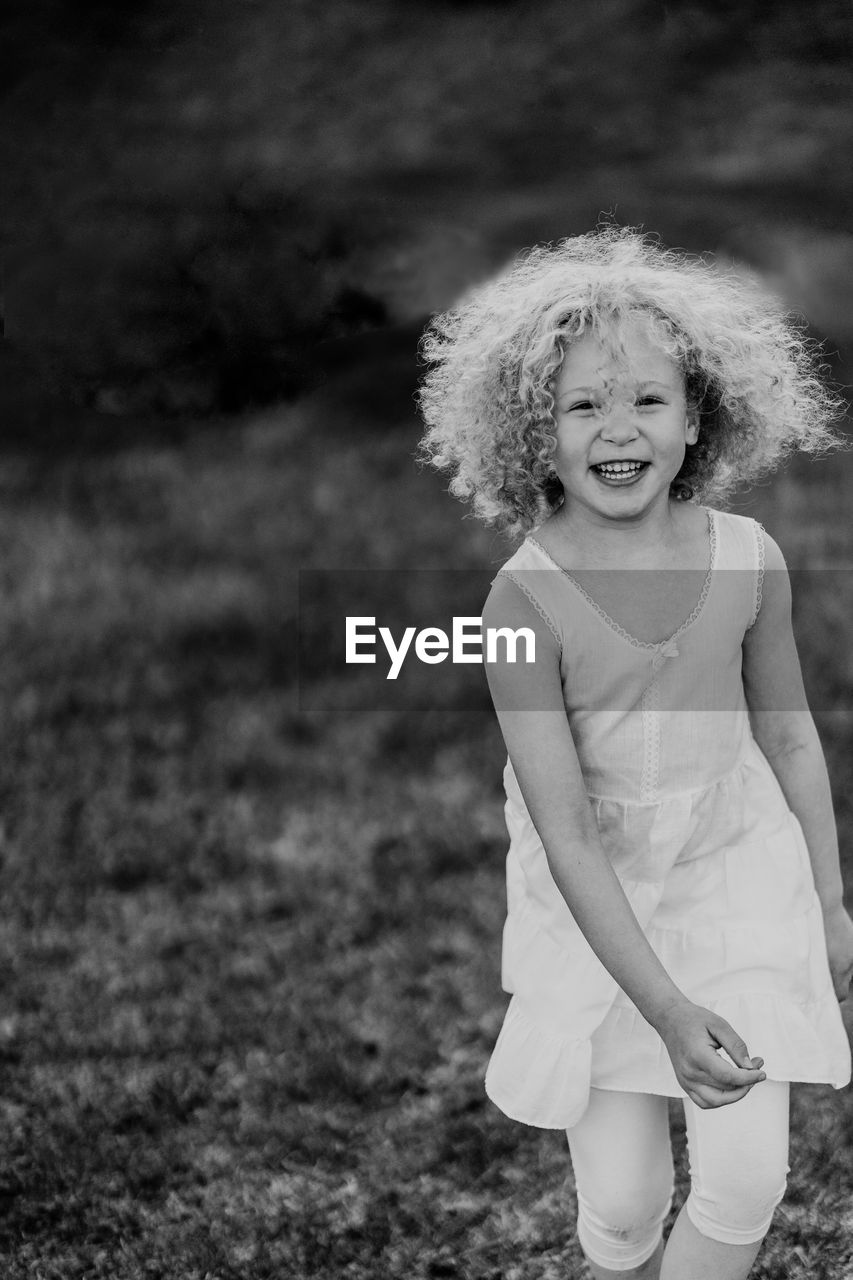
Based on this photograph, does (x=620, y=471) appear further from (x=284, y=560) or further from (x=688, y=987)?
(x=284, y=560)

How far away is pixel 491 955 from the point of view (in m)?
3.44

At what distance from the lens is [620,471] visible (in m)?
1.77

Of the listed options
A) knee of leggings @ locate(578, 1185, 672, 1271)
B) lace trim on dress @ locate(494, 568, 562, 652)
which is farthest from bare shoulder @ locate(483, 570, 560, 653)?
knee of leggings @ locate(578, 1185, 672, 1271)

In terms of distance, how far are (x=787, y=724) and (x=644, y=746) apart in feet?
0.77

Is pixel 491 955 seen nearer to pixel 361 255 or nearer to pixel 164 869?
pixel 164 869

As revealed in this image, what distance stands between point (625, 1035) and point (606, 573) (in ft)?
1.87

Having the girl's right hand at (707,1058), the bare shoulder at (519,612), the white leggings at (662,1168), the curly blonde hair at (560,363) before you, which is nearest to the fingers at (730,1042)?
the girl's right hand at (707,1058)

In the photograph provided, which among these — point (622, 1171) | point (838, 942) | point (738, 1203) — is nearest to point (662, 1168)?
point (622, 1171)

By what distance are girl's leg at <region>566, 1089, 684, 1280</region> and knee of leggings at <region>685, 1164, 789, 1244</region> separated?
0.09 meters

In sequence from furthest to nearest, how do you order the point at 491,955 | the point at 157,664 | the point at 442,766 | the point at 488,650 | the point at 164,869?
the point at 157,664
the point at 442,766
the point at 164,869
the point at 491,955
the point at 488,650

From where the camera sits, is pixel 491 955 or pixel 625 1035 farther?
pixel 491 955

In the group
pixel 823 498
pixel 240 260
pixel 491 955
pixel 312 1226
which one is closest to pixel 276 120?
pixel 240 260

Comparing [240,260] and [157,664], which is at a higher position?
[240,260]

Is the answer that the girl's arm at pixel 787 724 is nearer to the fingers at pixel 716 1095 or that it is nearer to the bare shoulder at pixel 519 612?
the bare shoulder at pixel 519 612
